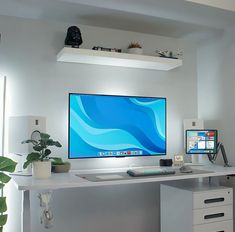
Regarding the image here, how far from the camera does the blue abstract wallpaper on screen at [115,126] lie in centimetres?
307

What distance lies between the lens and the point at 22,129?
105 inches

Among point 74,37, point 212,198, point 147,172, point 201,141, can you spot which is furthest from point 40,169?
point 201,141

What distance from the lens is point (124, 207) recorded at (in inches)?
131

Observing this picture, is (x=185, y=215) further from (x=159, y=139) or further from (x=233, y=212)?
(x=159, y=139)

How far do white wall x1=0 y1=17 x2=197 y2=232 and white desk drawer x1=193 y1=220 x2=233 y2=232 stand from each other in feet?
2.62

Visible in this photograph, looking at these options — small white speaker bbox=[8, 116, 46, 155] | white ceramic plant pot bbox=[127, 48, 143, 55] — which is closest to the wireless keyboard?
small white speaker bbox=[8, 116, 46, 155]

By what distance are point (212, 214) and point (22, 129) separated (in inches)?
71.6

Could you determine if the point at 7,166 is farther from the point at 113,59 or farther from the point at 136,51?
the point at 136,51

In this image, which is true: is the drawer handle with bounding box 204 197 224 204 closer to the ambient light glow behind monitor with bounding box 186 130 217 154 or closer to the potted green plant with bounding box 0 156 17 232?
the ambient light glow behind monitor with bounding box 186 130 217 154

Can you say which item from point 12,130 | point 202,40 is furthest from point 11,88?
point 202,40

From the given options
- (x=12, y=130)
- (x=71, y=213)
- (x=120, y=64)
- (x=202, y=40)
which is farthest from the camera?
(x=202, y=40)

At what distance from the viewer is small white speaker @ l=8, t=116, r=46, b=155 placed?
2.63 meters

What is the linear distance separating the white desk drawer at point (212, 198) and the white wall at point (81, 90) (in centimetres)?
78

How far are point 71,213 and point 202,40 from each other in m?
2.48
